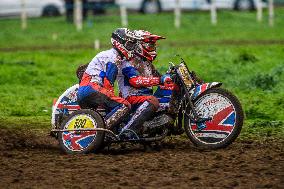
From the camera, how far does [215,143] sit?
1302 cm

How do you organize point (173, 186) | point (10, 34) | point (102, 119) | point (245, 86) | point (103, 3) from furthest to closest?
point (103, 3), point (10, 34), point (245, 86), point (102, 119), point (173, 186)

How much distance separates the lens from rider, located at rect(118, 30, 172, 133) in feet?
42.7

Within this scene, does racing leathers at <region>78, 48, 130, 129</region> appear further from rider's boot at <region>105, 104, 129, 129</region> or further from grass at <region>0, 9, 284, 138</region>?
grass at <region>0, 9, 284, 138</region>

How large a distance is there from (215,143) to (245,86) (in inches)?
310

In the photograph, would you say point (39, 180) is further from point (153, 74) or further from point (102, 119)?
point (153, 74)

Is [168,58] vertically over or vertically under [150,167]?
over

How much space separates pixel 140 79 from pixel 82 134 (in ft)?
3.62

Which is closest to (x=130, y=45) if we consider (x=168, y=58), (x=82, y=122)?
(x=82, y=122)

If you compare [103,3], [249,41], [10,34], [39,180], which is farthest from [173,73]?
[103,3]

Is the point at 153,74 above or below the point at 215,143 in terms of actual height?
above

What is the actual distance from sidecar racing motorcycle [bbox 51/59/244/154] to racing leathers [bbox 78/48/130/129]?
0.16 metres

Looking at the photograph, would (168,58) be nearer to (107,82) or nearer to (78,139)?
(107,82)

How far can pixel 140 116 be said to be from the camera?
42.8ft

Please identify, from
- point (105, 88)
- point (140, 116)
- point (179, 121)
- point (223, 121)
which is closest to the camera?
point (223, 121)
